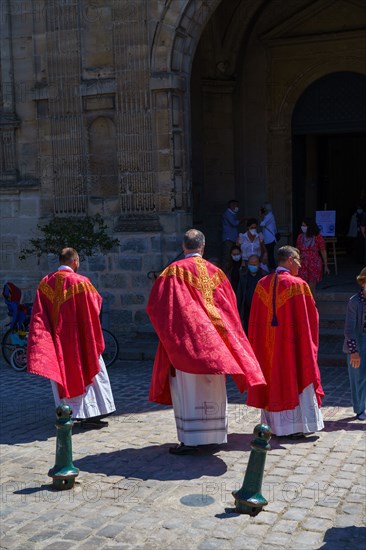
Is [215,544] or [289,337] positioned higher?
[289,337]

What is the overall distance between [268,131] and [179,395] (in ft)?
36.4

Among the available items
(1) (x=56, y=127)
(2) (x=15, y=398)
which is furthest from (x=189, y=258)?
(1) (x=56, y=127)

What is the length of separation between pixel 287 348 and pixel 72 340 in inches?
83.8

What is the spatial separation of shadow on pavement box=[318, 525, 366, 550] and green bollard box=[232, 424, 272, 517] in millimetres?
528

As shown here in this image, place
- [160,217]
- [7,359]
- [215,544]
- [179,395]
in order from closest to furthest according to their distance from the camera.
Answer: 1. [215,544]
2. [179,395]
3. [7,359]
4. [160,217]

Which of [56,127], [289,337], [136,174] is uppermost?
A: [56,127]

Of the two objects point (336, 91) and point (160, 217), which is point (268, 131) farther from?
point (160, 217)

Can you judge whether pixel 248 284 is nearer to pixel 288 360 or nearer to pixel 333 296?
pixel 333 296

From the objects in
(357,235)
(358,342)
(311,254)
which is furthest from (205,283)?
(357,235)

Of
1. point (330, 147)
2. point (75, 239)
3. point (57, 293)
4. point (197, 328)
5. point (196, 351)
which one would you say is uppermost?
point (330, 147)

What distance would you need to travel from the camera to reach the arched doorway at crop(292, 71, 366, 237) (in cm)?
1694

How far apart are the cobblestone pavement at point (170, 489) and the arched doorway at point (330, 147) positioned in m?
9.32

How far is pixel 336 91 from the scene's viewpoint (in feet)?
55.7

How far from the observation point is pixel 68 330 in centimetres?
817
